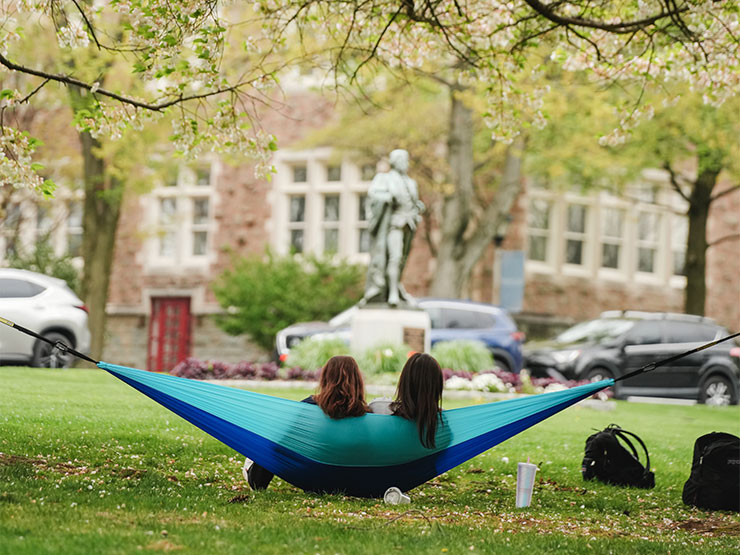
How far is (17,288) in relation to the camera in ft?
49.9

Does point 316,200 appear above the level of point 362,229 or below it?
above

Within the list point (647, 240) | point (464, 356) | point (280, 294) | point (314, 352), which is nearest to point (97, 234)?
point (280, 294)

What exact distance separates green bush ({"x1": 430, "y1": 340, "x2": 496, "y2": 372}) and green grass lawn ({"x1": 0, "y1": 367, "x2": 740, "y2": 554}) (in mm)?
5862

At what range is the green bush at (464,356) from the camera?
16328mm

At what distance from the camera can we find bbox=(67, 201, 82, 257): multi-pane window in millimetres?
27938

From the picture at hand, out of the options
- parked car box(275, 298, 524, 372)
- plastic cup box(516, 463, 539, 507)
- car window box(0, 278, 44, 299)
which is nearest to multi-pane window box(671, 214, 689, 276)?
parked car box(275, 298, 524, 372)

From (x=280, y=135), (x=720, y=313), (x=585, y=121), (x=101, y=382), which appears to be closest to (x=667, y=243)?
(x=720, y=313)

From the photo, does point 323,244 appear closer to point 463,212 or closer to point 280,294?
point 280,294

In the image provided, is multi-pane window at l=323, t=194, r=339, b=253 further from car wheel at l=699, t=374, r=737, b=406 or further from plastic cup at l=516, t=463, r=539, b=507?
plastic cup at l=516, t=463, r=539, b=507

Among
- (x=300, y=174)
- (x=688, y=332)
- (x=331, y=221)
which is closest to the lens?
(x=688, y=332)

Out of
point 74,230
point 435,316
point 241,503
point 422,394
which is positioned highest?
point 74,230

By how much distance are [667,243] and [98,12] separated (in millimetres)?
21036

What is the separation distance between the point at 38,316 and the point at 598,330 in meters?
9.32

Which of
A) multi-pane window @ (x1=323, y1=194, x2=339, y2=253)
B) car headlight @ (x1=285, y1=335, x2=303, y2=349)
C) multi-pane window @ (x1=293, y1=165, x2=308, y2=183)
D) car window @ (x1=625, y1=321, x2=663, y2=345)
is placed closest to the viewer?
car headlight @ (x1=285, y1=335, x2=303, y2=349)
